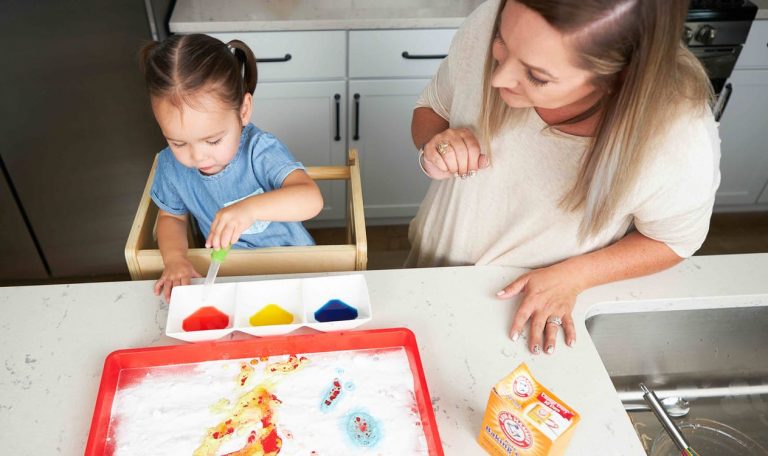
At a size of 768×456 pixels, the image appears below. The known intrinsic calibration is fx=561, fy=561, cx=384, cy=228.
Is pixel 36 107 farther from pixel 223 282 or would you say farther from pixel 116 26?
pixel 223 282

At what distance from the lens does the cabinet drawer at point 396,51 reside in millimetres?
1968

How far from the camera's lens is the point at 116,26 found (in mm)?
1726

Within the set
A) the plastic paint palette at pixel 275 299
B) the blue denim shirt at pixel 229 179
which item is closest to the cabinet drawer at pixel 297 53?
the blue denim shirt at pixel 229 179

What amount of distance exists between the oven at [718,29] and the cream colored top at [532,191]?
1.29 meters

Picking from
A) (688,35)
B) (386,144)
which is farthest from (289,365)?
(688,35)

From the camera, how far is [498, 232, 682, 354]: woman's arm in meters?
0.95

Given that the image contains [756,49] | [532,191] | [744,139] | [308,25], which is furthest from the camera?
[744,139]

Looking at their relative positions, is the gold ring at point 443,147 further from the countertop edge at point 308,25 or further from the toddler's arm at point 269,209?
the countertop edge at point 308,25

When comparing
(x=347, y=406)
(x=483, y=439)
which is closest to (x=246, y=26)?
(x=347, y=406)

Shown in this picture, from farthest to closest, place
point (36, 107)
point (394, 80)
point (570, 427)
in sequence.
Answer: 1. point (394, 80)
2. point (36, 107)
3. point (570, 427)

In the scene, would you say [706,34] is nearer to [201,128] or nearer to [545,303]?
[545,303]

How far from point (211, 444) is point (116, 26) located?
56.8 inches

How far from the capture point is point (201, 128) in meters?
0.99

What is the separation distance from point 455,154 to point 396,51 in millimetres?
1159
